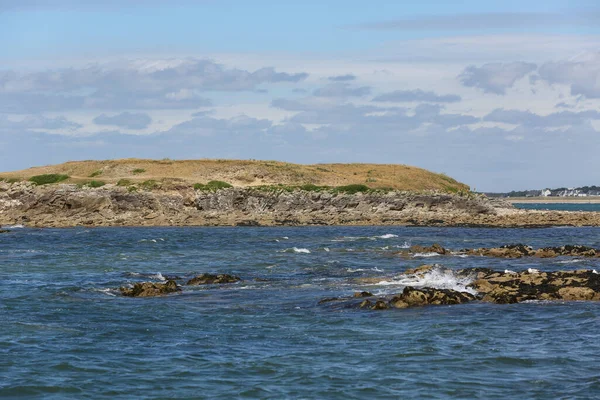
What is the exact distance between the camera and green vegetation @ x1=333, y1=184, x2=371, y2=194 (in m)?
89.8

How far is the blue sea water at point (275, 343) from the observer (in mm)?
16031

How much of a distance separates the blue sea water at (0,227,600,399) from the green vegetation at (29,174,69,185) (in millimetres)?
55869

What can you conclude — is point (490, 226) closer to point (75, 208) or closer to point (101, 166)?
point (75, 208)

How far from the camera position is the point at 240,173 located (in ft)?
332

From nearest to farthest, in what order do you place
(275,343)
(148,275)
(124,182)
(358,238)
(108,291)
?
(275,343), (108,291), (148,275), (358,238), (124,182)

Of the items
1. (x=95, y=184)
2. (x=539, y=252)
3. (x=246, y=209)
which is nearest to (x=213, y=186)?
(x=246, y=209)

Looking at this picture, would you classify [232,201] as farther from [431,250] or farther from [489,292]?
[489,292]

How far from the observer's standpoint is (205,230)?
7031 cm

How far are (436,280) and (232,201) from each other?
56174 millimetres

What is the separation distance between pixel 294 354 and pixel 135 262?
25.3m

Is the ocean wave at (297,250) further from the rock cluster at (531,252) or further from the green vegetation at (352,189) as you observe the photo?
the green vegetation at (352,189)

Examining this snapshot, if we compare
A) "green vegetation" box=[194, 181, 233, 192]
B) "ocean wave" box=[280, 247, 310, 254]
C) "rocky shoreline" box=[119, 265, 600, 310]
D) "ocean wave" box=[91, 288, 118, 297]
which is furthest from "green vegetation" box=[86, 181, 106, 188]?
"rocky shoreline" box=[119, 265, 600, 310]

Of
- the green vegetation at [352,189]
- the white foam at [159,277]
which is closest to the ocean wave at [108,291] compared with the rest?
the white foam at [159,277]

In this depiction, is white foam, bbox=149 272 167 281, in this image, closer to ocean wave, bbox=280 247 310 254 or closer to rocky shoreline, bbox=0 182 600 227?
ocean wave, bbox=280 247 310 254
